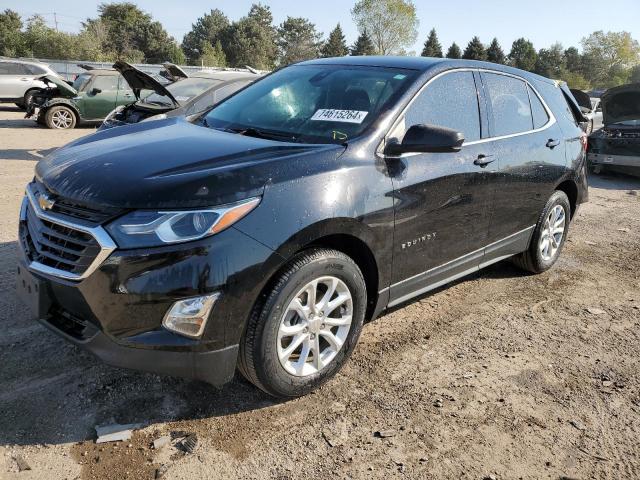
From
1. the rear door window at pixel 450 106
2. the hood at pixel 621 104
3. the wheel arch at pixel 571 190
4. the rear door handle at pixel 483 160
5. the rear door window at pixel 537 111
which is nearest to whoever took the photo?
the rear door window at pixel 450 106

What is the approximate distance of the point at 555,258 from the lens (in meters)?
5.09

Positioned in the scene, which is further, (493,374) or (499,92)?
(499,92)

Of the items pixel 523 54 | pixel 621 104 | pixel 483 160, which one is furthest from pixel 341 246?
pixel 523 54

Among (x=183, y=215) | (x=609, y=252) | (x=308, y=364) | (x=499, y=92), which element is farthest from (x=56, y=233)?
(x=609, y=252)

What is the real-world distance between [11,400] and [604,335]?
3.74 metres

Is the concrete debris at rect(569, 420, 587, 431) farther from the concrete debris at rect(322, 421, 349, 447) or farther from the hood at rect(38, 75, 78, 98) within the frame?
the hood at rect(38, 75, 78, 98)

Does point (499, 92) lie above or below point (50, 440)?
above

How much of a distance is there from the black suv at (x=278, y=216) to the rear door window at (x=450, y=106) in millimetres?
13

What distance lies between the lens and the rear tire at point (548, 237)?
465cm

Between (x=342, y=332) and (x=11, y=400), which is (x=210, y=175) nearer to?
(x=342, y=332)

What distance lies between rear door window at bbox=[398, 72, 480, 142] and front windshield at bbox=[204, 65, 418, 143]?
154 mm

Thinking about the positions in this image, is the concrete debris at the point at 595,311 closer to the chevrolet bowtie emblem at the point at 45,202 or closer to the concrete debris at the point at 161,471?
the concrete debris at the point at 161,471

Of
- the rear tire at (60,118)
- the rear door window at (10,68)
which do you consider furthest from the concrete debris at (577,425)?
the rear door window at (10,68)

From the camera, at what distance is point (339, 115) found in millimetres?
3283
